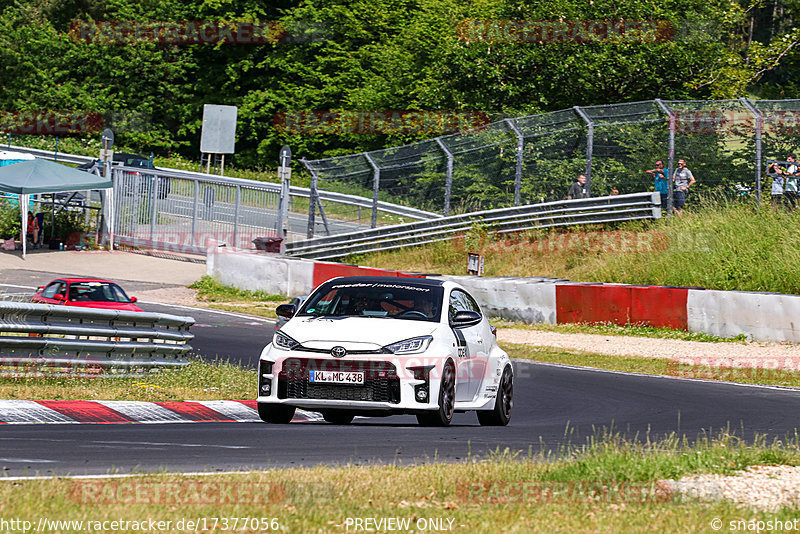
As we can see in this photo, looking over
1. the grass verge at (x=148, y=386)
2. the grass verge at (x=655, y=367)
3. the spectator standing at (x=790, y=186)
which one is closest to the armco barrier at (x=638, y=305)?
the grass verge at (x=655, y=367)

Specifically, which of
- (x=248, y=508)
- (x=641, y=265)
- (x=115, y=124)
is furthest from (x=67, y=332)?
(x=115, y=124)

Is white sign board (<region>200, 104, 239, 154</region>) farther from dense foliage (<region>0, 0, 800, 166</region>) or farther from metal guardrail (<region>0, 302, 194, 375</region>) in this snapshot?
metal guardrail (<region>0, 302, 194, 375</region>)

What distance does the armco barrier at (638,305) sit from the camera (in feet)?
64.3

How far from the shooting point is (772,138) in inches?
945

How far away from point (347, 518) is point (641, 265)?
19.1m

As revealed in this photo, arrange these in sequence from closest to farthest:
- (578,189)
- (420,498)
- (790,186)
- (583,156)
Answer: (420,498), (790,186), (583,156), (578,189)

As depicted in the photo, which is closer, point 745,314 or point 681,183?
point 745,314

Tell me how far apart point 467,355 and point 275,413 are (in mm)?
1878

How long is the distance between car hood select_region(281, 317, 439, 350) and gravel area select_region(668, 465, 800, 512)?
339 centimetres

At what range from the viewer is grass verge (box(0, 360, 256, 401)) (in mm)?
11828

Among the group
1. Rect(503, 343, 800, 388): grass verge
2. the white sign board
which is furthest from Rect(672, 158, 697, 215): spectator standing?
the white sign board

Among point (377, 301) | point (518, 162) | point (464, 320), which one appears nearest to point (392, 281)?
point (377, 301)

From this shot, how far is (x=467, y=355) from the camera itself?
438 inches

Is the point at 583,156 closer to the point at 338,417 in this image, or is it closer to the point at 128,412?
the point at 338,417
